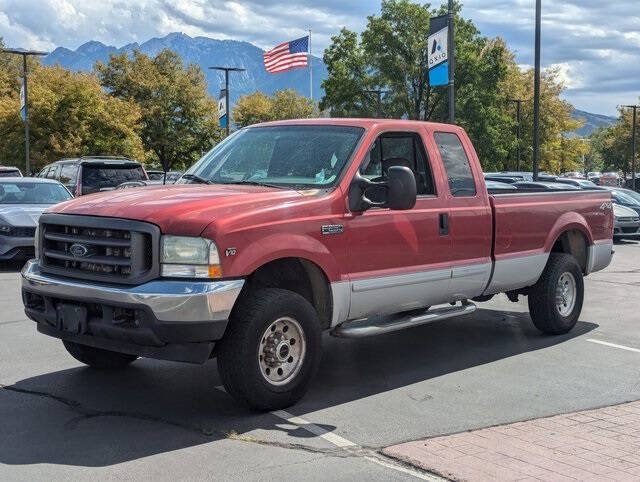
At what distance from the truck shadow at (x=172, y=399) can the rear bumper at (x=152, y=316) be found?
0.51 meters

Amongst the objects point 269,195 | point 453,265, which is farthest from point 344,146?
point 453,265

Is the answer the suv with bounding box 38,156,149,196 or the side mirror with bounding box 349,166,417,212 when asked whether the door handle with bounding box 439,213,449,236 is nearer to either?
the side mirror with bounding box 349,166,417,212

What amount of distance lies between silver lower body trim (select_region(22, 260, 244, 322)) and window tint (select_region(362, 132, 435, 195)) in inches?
72.7

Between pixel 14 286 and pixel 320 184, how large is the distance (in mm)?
7268

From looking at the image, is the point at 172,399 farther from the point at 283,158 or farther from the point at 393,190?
the point at 393,190

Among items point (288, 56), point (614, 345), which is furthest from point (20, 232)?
point (288, 56)

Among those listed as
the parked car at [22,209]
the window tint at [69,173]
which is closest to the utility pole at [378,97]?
the window tint at [69,173]

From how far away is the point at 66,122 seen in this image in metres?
39.7

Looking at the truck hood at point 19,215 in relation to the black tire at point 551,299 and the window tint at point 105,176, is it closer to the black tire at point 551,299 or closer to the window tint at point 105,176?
the window tint at point 105,176

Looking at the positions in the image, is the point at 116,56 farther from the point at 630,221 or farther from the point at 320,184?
the point at 320,184

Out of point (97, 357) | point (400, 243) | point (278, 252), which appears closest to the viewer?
point (278, 252)

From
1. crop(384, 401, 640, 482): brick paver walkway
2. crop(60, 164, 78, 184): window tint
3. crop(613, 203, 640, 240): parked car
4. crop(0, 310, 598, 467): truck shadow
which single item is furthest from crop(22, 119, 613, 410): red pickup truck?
crop(613, 203, 640, 240): parked car

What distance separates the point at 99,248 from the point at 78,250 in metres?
0.19

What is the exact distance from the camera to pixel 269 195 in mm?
5520
